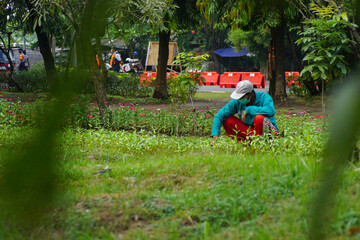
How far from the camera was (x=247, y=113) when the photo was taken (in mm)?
6066

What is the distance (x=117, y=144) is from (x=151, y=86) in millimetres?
9579

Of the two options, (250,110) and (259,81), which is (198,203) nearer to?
(250,110)

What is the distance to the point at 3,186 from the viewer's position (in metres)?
0.50

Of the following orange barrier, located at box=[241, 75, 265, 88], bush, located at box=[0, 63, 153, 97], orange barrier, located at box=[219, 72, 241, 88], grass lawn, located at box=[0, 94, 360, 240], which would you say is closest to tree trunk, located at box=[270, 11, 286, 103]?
bush, located at box=[0, 63, 153, 97]

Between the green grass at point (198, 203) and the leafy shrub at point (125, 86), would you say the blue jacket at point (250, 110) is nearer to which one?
the green grass at point (198, 203)

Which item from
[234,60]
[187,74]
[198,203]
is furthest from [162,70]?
[234,60]

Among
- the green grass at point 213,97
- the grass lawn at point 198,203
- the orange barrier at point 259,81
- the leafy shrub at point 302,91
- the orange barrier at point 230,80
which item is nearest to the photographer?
the grass lawn at point 198,203

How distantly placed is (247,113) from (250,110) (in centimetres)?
13

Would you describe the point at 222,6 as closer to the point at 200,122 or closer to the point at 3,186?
the point at 200,122

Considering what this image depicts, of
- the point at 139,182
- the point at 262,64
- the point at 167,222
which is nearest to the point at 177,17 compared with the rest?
the point at 139,182

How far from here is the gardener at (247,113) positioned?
5863 millimetres

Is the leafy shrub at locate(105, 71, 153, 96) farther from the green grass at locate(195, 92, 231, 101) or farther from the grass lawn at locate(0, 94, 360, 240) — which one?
the grass lawn at locate(0, 94, 360, 240)

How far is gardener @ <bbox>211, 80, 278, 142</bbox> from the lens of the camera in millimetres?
5863

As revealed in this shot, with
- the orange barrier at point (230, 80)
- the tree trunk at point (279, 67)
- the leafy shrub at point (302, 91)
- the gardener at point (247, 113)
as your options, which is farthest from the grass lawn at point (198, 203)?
the orange barrier at point (230, 80)
